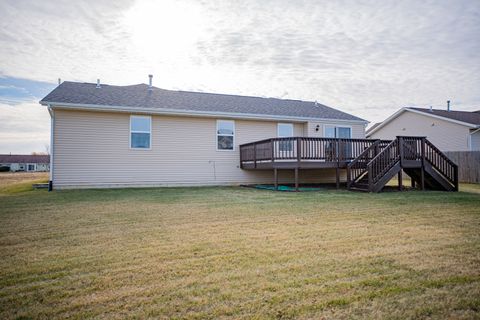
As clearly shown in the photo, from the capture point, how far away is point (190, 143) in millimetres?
13406

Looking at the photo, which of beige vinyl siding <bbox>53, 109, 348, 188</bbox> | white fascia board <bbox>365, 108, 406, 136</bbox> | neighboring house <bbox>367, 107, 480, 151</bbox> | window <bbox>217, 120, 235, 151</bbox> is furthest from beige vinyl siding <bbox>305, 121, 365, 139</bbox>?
white fascia board <bbox>365, 108, 406, 136</bbox>

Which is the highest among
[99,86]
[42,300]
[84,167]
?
[99,86]

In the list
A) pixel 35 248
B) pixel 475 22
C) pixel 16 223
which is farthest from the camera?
pixel 475 22

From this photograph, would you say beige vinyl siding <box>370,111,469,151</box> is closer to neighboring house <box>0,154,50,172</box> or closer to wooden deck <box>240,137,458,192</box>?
wooden deck <box>240,137,458,192</box>

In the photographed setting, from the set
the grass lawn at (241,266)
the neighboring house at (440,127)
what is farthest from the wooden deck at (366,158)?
the neighboring house at (440,127)

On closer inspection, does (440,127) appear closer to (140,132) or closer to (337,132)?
(337,132)

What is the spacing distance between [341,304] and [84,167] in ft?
39.1

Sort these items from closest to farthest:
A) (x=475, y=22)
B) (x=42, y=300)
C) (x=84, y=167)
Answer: (x=42, y=300)
(x=475, y=22)
(x=84, y=167)

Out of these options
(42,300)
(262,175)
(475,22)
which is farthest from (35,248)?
(475,22)

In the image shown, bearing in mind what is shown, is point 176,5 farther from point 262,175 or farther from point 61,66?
point 262,175

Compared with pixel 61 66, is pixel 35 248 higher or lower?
lower

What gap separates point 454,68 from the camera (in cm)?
1452

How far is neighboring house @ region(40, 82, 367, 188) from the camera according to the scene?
38.6ft

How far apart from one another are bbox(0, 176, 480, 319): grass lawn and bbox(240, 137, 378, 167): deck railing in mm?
5395
